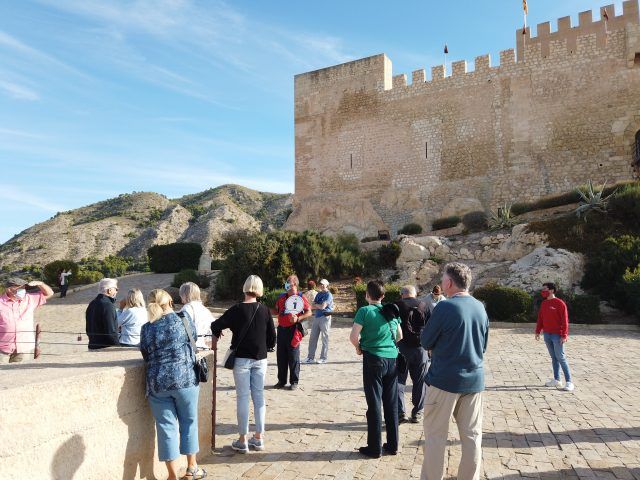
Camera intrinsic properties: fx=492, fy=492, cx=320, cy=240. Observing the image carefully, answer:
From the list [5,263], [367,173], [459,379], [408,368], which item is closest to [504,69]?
→ [367,173]

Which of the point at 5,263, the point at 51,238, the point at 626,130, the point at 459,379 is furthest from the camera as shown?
the point at 51,238

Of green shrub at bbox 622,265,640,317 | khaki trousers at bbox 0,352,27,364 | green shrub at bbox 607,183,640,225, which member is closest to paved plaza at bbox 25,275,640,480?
khaki trousers at bbox 0,352,27,364

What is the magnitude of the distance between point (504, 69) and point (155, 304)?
22.8 m

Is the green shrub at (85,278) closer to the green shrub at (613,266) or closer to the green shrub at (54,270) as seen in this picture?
the green shrub at (54,270)

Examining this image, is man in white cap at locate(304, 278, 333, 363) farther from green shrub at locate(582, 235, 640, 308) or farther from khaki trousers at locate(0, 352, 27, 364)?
green shrub at locate(582, 235, 640, 308)

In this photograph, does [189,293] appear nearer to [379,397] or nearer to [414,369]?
[379,397]

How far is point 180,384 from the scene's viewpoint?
3.47 metres

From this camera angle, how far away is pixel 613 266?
13.6m

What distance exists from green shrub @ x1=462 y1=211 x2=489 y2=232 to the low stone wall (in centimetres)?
1803

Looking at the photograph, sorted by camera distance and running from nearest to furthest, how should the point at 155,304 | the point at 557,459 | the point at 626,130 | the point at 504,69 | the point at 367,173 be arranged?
1. the point at 155,304
2. the point at 557,459
3. the point at 626,130
4. the point at 504,69
5. the point at 367,173

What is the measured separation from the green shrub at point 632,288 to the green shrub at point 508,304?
2.28m

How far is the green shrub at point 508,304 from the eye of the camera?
500 inches

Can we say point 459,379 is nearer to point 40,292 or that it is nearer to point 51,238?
point 40,292

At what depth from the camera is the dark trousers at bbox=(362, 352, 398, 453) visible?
163 inches
